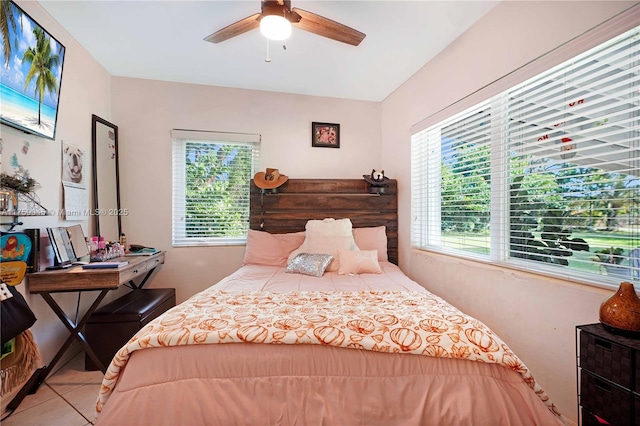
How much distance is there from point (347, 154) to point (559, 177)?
214 centimetres

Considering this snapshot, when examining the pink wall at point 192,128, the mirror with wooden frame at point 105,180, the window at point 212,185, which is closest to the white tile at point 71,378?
the pink wall at point 192,128

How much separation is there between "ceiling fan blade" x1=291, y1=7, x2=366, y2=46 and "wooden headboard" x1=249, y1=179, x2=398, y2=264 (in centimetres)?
154

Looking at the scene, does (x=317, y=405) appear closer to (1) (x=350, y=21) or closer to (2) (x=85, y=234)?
(1) (x=350, y=21)

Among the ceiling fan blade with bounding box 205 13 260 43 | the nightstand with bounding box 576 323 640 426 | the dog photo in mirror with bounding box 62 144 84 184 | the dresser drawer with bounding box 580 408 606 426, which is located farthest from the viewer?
the dog photo in mirror with bounding box 62 144 84 184

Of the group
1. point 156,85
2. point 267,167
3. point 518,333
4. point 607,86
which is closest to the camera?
point 607,86

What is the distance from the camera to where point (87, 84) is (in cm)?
238

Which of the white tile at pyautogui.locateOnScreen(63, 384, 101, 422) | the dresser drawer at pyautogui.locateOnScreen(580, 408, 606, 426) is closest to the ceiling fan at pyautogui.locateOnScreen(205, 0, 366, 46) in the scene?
the dresser drawer at pyautogui.locateOnScreen(580, 408, 606, 426)

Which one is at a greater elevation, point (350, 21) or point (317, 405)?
point (350, 21)

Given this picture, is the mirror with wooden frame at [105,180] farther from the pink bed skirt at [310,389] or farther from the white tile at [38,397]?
the pink bed skirt at [310,389]

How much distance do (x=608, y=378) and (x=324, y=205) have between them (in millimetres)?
2380

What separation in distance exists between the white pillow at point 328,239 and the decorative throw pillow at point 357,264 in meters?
0.09

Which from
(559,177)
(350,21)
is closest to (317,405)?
(559,177)

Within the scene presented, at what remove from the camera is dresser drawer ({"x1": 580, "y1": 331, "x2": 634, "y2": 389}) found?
3.22ft

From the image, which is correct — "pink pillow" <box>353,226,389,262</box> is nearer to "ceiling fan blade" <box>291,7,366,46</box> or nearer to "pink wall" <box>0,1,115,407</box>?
"ceiling fan blade" <box>291,7,366,46</box>
